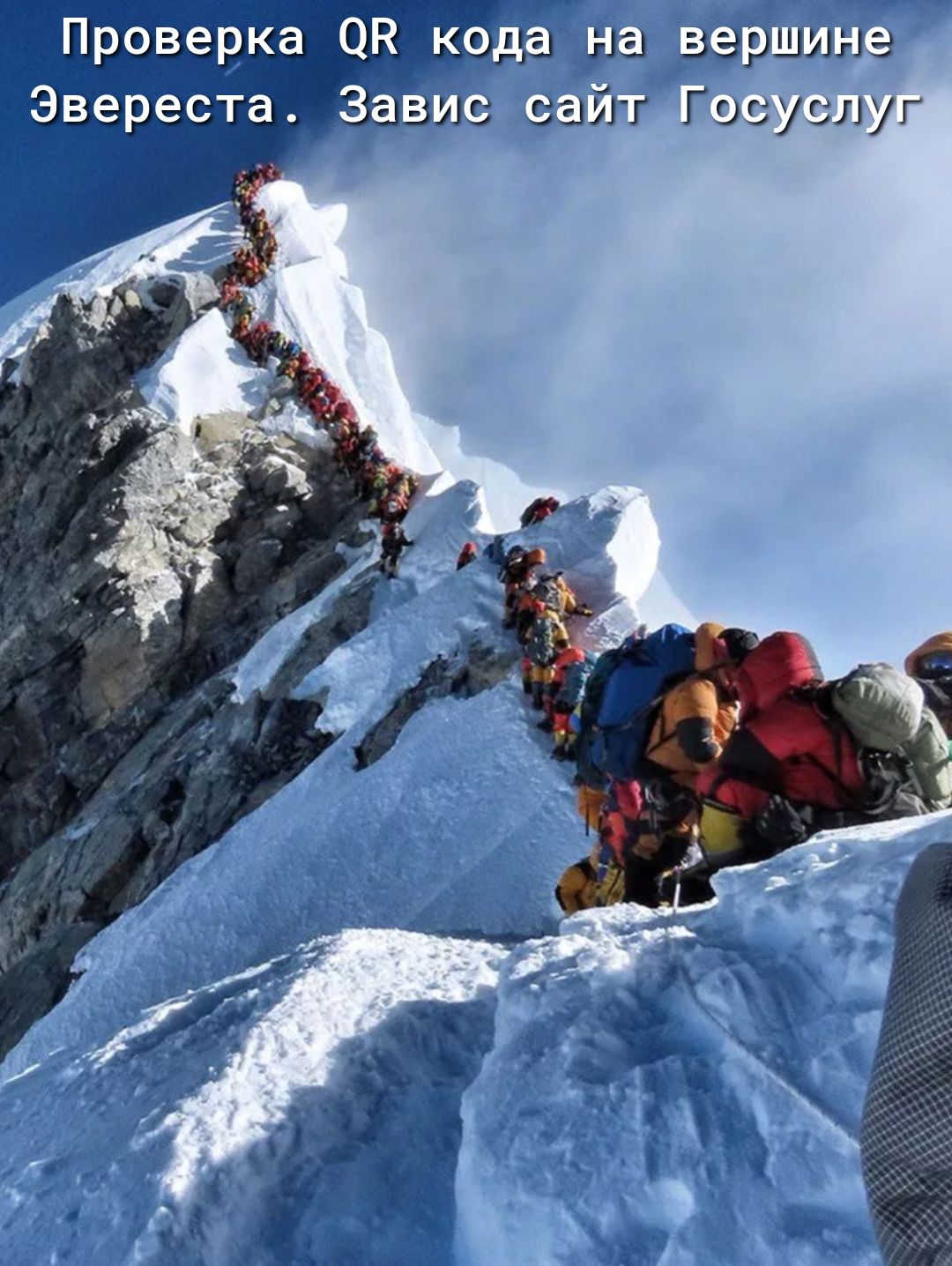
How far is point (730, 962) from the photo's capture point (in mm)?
3477

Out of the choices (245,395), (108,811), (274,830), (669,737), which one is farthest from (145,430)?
(669,737)

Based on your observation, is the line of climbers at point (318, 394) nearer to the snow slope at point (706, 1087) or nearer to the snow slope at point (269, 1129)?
the snow slope at point (269, 1129)

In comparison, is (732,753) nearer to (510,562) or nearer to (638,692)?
(638,692)

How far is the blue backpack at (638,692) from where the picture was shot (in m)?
6.07

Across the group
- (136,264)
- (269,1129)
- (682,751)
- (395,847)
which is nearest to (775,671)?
(682,751)

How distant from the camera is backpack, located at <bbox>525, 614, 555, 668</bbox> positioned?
10.2 metres

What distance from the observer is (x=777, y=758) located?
4840mm

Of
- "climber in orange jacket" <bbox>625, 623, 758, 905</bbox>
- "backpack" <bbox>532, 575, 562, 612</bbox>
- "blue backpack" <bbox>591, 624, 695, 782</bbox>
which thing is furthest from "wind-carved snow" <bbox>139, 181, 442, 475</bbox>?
"climber in orange jacket" <bbox>625, 623, 758, 905</bbox>

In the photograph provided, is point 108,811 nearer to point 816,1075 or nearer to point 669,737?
point 669,737

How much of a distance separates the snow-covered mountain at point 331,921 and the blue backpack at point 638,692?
60.9 inches

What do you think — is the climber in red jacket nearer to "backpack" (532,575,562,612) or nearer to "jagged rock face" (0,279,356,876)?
"backpack" (532,575,562,612)

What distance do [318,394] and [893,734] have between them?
21808 mm

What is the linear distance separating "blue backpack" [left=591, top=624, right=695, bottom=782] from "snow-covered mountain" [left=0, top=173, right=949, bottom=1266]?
5.08ft

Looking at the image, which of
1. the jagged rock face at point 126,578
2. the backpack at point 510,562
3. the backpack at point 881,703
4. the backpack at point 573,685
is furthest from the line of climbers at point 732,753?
the jagged rock face at point 126,578
